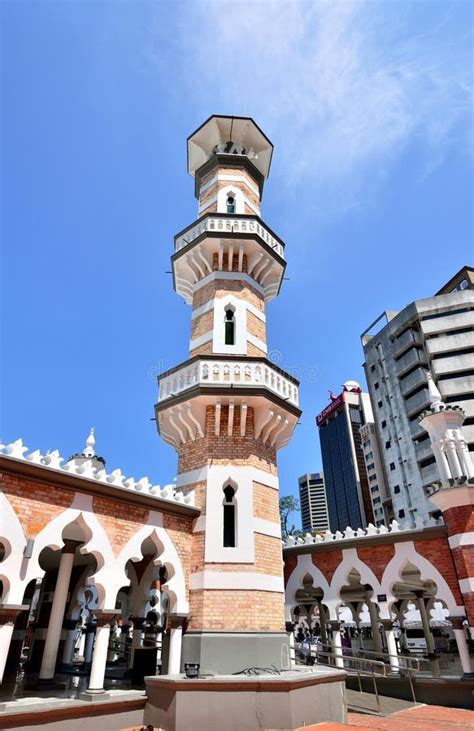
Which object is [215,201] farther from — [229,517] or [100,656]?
[100,656]

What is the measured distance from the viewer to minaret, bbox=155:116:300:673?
391 inches

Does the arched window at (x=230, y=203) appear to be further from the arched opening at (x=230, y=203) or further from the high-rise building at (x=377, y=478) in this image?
the high-rise building at (x=377, y=478)

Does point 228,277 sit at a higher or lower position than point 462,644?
higher

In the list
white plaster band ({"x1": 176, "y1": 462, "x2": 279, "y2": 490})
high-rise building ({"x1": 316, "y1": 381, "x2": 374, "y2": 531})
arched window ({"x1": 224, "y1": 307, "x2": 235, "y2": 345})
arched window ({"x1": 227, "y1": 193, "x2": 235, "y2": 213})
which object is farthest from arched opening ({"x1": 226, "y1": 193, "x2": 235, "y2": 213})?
high-rise building ({"x1": 316, "y1": 381, "x2": 374, "y2": 531})

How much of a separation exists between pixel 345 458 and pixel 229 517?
294ft

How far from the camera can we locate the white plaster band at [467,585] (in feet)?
35.6

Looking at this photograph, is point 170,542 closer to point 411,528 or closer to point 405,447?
point 411,528

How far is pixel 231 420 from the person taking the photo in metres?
11.8

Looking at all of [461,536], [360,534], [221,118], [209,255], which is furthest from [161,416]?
[221,118]

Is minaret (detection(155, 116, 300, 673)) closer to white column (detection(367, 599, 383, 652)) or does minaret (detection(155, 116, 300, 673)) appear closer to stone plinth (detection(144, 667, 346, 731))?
stone plinth (detection(144, 667, 346, 731))

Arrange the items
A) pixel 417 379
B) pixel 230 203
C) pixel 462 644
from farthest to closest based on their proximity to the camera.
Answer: pixel 417 379 < pixel 230 203 < pixel 462 644

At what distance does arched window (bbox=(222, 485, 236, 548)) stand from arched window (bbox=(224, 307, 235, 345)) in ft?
14.8

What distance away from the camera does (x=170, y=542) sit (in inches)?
408

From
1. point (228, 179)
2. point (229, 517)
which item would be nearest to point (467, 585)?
point (229, 517)
